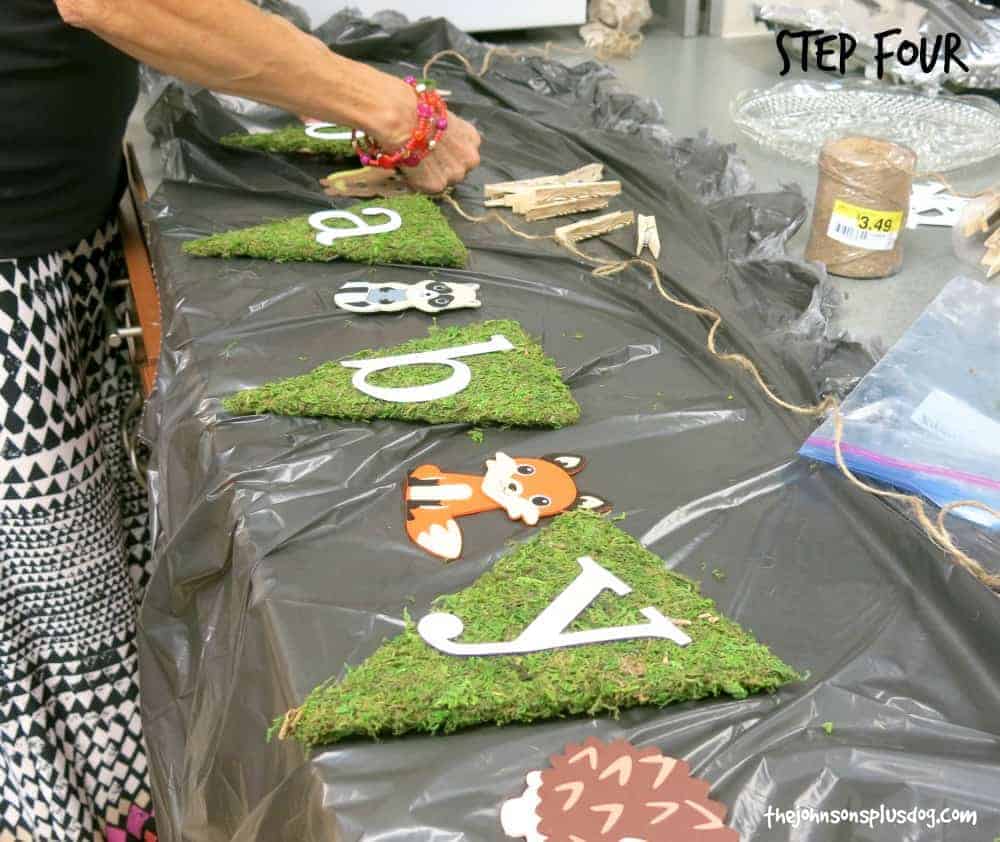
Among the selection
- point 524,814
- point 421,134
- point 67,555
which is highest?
point 421,134

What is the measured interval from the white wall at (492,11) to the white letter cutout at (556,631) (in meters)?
1.50

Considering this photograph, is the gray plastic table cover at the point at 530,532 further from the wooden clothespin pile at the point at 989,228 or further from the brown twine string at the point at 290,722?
the wooden clothespin pile at the point at 989,228

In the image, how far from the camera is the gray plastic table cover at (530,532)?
0.48 meters

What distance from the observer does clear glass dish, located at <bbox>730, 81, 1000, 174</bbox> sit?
3.92 feet

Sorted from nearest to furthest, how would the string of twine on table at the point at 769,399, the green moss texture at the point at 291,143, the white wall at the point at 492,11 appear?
the string of twine on table at the point at 769,399 → the green moss texture at the point at 291,143 → the white wall at the point at 492,11

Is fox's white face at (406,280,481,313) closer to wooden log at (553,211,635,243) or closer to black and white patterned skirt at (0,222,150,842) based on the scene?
wooden log at (553,211,635,243)

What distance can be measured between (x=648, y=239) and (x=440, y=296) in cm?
24

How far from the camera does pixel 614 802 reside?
0.45 meters

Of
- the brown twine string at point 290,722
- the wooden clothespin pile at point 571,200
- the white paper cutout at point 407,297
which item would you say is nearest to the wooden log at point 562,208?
the wooden clothespin pile at point 571,200

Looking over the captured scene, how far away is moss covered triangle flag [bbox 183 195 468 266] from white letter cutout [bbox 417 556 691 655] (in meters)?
0.49

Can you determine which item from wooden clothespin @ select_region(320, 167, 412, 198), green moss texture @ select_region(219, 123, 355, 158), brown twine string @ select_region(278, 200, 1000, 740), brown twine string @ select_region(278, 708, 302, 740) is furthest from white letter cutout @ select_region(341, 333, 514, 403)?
green moss texture @ select_region(219, 123, 355, 158)

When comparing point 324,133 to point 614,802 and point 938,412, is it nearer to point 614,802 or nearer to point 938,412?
point 938,412

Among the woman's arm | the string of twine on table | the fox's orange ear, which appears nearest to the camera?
the string of twine on table

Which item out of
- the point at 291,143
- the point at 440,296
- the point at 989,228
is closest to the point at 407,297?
the point at 440,296
